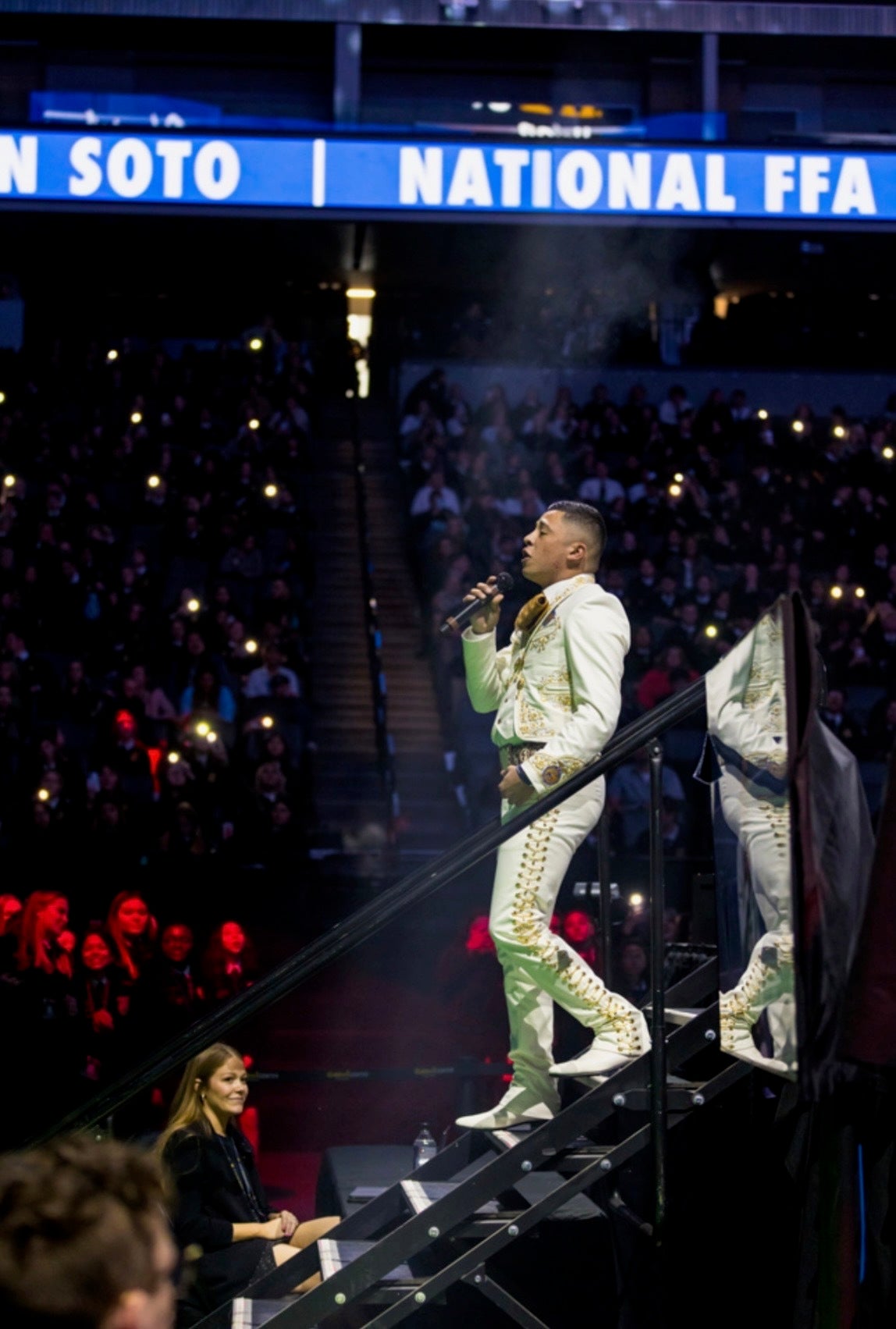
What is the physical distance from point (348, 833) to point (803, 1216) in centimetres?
934

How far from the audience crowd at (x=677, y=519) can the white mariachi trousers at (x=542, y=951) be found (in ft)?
24.5

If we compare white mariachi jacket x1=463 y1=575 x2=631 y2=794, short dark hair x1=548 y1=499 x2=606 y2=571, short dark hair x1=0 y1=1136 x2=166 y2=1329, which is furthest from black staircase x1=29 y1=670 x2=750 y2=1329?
short dark hair x1=0 y1=1136 x2=166 y2=1329

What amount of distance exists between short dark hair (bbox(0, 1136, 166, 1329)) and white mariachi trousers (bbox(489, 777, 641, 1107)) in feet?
8.95

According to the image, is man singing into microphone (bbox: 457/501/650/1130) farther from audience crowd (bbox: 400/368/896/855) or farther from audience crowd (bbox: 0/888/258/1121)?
audience crowd (bbox: 400/368/896/855)

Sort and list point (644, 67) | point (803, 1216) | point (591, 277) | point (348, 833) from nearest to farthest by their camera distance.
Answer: point (803, 1216)
point (348, 833)
point (591, 277)
point (644, 67)

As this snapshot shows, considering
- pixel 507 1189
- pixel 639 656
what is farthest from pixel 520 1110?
pixel 639 656

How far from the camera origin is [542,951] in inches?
173

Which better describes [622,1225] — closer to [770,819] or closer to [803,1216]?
[803,1216]

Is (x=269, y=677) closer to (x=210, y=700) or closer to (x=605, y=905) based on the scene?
(x=210, y=700)

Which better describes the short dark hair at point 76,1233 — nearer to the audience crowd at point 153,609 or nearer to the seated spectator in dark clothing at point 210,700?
the audience crowd at point 153,609

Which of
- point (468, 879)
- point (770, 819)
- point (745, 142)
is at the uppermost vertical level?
point (745, 142)

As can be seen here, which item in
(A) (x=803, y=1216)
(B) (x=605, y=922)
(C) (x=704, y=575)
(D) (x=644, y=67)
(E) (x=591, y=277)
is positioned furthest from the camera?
(D) (x=644, y=67)

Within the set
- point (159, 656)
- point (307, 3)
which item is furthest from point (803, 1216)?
point (307, 3)

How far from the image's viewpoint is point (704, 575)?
14.8 metres
